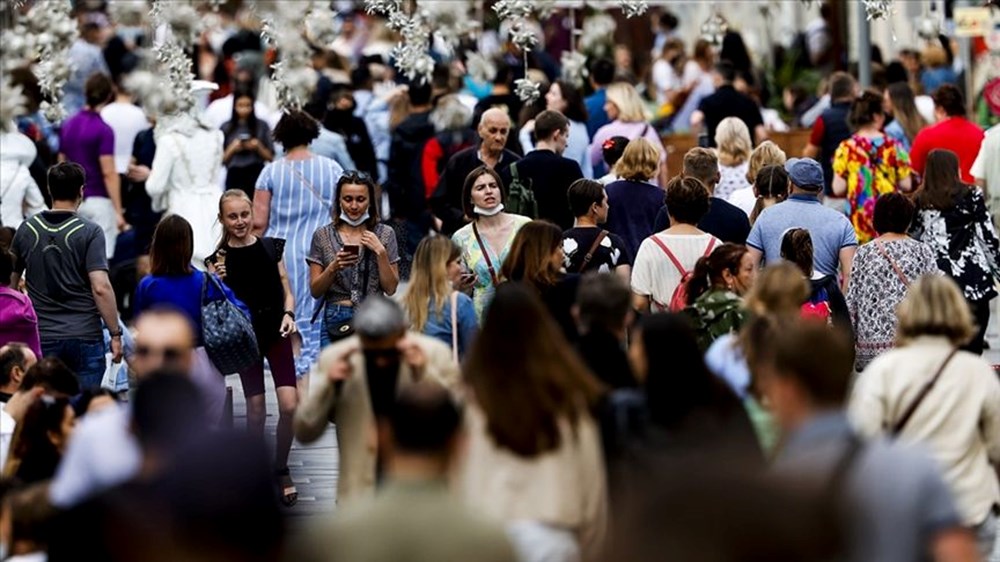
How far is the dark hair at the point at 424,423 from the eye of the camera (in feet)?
22.1

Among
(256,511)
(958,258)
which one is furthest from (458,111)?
(256,511)

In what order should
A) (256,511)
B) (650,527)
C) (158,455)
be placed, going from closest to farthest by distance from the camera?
1. (650,527)
2. (256,511)
3. (158,455)

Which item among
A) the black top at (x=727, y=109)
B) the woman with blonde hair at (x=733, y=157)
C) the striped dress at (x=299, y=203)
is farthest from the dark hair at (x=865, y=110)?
the striped dress at (x=299, y=203)

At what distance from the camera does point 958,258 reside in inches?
576

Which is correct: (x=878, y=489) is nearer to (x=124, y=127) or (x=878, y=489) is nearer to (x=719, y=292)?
(x=719, y=292)

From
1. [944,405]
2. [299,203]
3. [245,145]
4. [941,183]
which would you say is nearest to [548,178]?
[299,203]

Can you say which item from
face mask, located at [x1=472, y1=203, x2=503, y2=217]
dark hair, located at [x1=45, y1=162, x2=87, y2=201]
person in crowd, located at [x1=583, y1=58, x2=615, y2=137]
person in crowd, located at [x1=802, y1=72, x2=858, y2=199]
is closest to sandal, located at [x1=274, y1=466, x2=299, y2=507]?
face mask, located at [x1=472, y1=203, x2=503, y2=217]

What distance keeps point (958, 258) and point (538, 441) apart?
743 centimetres

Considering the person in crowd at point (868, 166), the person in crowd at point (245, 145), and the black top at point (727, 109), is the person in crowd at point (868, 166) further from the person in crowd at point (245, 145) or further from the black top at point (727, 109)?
the person in crowd at point (245, 145)

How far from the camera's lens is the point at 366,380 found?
8.61 m

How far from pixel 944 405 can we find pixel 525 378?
4.94 feet

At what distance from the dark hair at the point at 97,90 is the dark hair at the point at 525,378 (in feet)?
32.0

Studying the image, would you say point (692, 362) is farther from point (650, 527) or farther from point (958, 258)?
point (958, 258)

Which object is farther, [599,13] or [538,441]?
[599,13]
